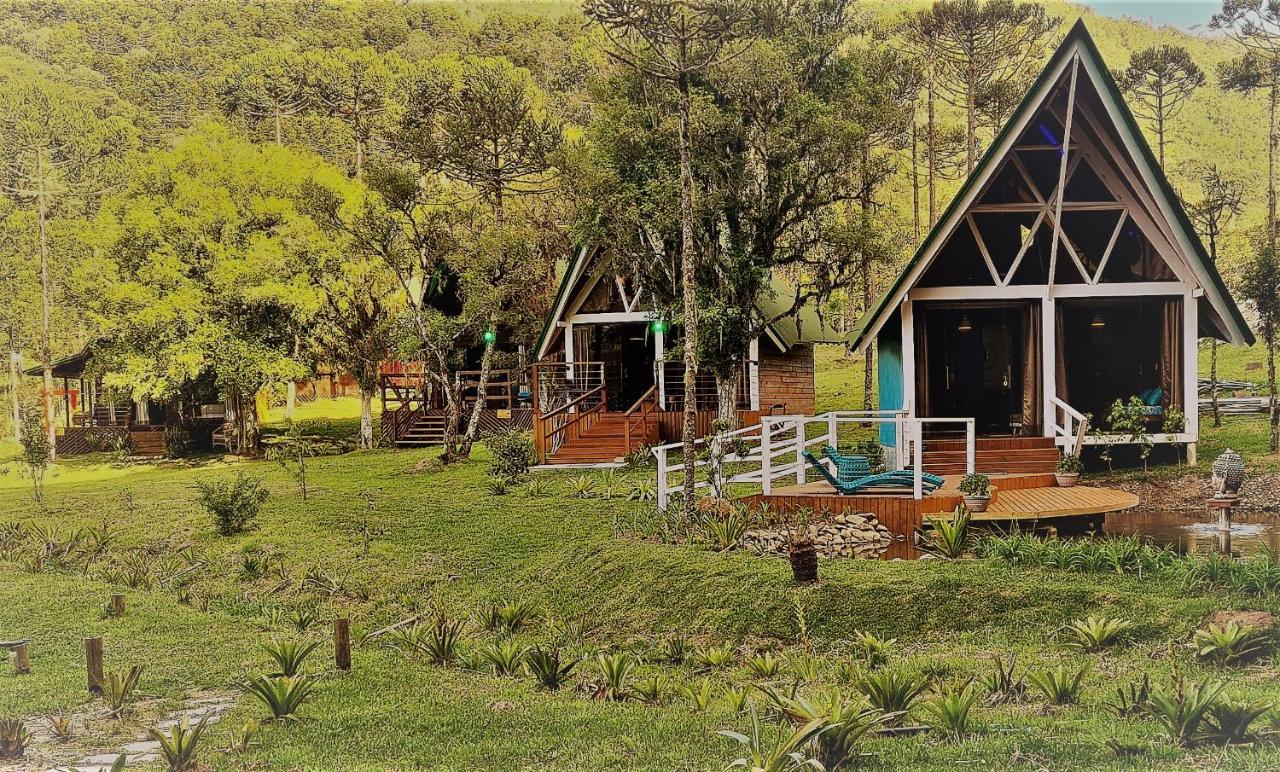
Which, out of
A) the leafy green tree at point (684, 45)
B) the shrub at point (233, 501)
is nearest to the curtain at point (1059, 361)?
the leafy green tree at point (684, 45)

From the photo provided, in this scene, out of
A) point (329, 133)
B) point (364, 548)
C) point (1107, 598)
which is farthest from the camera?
point (329, 133)

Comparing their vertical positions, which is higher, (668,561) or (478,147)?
(478,147)

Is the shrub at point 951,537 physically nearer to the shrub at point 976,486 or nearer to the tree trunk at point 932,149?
the shrub at point 976,486

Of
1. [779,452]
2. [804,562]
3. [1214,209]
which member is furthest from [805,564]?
[1214,209]

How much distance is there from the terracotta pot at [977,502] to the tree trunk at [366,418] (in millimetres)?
5183

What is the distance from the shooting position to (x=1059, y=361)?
26.1ft

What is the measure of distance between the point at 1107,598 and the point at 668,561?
9.76ft

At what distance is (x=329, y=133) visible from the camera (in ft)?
26.2

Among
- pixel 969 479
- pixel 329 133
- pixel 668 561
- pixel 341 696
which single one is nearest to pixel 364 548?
pixel 341 696

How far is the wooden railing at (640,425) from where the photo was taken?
458 inches

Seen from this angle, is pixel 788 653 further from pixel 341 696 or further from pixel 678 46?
pixel 678 46

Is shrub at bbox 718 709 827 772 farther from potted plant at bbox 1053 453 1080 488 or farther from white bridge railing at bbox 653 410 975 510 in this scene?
potted plant at bbox 1053 453 1080 488

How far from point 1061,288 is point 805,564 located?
3.62 metres

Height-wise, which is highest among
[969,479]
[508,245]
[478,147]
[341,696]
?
[478,147]
